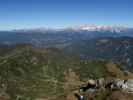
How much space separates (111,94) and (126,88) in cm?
1778

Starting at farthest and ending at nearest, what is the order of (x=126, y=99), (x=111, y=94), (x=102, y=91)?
1. (x=102, y=91)
2. (x=111, y=94)
3. (x=126, y=99)

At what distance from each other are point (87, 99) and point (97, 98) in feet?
36.9

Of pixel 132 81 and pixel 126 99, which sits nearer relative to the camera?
pixel 126 99

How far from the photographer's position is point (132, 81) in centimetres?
19988

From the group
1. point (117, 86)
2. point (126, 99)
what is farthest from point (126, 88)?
point (126, 99)

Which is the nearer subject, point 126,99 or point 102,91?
point 126,99

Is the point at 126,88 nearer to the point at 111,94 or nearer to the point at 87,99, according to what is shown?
the point at 111,94

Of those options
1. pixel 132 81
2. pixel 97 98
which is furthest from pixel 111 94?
pixel 132 81

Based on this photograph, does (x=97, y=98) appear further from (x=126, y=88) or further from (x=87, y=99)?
(x=126, y=88)

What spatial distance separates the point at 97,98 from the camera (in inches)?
7534

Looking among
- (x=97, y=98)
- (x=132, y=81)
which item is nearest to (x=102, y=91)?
(x=97, y=98)

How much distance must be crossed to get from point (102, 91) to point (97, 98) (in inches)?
410

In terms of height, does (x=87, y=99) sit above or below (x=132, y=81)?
below

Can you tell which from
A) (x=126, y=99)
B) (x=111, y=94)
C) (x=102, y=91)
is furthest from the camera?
(x=102, y=91)
